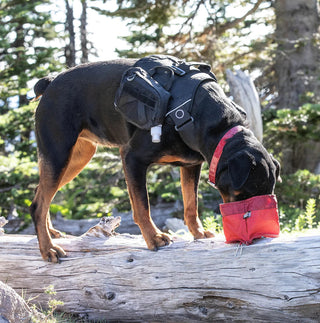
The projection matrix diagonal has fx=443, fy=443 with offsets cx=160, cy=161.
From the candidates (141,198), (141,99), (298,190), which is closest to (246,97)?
(298,190)

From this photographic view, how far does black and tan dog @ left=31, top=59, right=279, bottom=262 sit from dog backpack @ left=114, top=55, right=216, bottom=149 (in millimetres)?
77

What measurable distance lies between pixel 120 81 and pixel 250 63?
7.63 m

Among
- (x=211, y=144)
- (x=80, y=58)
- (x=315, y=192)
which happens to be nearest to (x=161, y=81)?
(x=211, y=144)

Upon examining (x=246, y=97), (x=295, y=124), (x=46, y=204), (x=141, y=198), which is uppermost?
(x=141, y=198)

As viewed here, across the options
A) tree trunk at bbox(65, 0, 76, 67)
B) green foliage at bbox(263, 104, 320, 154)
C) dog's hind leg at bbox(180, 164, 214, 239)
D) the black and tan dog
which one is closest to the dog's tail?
the black and tan dog

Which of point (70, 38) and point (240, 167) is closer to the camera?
point (240, 167)

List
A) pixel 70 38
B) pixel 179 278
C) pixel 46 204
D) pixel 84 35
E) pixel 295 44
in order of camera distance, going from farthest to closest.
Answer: pixel 84 35 → pixel 70 38 → pixel 295 44 → pixel 46 204 → pixel 179 278

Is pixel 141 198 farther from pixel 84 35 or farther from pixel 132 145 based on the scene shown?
pixel 84 35

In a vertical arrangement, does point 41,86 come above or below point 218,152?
above

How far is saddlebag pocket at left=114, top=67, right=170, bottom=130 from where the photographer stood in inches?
132

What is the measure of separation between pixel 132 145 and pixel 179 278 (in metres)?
1.09

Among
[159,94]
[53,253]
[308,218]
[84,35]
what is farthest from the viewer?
[84,35]

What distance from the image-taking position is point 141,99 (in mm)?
3430

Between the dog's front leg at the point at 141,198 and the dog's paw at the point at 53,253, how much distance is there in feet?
2.44
